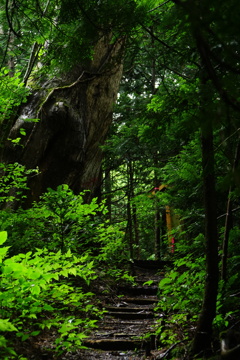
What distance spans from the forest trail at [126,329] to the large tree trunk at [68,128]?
343cm

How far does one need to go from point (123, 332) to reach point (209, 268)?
7.75ft

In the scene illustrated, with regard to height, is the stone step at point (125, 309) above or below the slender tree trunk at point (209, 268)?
below

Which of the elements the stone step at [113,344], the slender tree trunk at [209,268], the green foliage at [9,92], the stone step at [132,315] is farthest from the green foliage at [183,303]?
the green foliage at [9,92]

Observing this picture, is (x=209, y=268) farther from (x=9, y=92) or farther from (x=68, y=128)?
(x=68, y=128)

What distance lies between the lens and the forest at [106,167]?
2623 millimetres

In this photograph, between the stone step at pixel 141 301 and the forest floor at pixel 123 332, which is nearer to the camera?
the forest floor at pixel 123 332

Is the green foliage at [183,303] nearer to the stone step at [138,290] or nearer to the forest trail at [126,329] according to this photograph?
the forest trail at [126,329]

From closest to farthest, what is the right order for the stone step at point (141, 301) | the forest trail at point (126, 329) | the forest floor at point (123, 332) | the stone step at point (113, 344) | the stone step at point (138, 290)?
the forest floor at point (123, 332)
the forest trail at point (126, 329)
the stone step at point (113, 344)
the stone step at point (141, 301)
the stone step at point (138, 290)

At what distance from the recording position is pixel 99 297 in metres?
6.26

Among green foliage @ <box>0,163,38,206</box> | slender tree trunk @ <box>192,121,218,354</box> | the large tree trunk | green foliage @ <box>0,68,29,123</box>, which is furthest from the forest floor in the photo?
green foliage @ <box>0,68,29,123</box>

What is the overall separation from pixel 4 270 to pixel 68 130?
21.2 ft

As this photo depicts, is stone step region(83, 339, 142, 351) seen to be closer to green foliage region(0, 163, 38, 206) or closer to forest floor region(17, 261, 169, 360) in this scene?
forest floor region(17, 261, 169, 360)

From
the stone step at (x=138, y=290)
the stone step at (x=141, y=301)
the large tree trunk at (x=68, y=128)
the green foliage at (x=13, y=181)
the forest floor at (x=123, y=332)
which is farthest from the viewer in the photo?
the large tree trunk at (x=68, y=128)

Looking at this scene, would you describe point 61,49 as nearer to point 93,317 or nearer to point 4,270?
point 4,270
